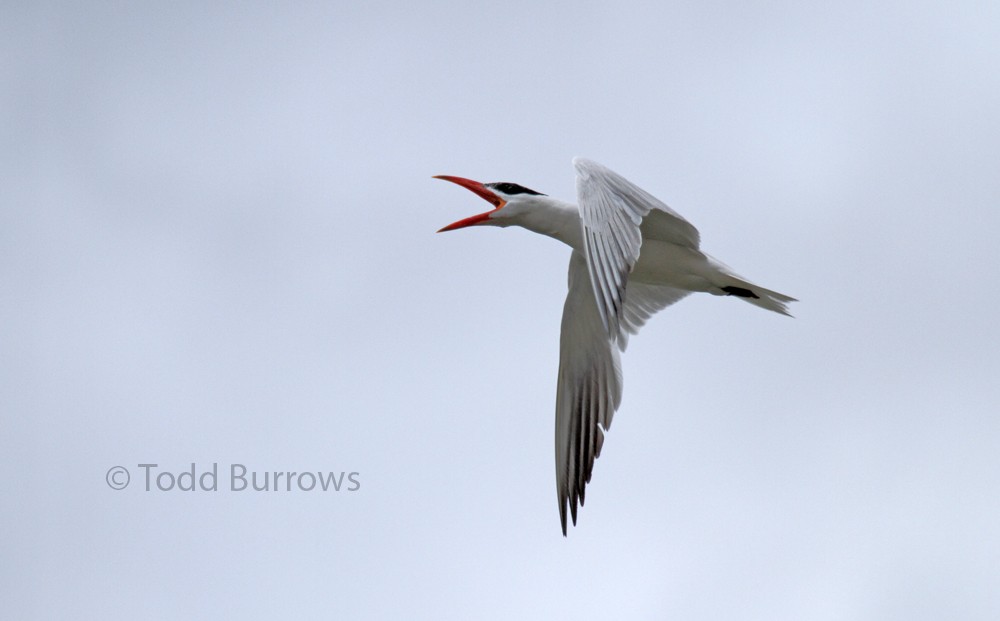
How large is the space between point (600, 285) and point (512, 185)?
3.27 metres

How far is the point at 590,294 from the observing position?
10.8 m

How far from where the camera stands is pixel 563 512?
10.6 metres

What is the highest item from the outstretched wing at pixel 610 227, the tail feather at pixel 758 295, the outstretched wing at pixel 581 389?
the outstretched wing at pixel 610 227

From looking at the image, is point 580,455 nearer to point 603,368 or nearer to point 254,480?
point 603,368

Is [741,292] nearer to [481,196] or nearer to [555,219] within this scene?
[555,219]

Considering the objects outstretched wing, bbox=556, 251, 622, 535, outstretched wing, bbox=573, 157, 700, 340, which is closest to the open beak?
outstretched wing, bbox=556, 251, 622, 535

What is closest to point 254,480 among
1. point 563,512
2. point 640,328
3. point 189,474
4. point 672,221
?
point 189,474

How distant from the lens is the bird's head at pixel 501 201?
10438 mm

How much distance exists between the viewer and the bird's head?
10438 mm

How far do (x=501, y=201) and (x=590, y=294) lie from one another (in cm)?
113

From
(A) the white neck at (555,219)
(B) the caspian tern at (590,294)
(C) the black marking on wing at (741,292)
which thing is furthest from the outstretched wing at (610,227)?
(C) the black marking on wing at (741,292)

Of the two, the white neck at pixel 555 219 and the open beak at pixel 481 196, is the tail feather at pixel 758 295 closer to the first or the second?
the white neck at pixel 555 219

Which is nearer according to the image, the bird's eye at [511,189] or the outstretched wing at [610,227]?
the outstretched wing at [610,227]

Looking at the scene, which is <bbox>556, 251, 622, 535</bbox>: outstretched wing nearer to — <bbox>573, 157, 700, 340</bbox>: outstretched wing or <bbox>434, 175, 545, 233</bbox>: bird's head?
<bbox>434, 175, 545, 233</bbox>: bird's head
